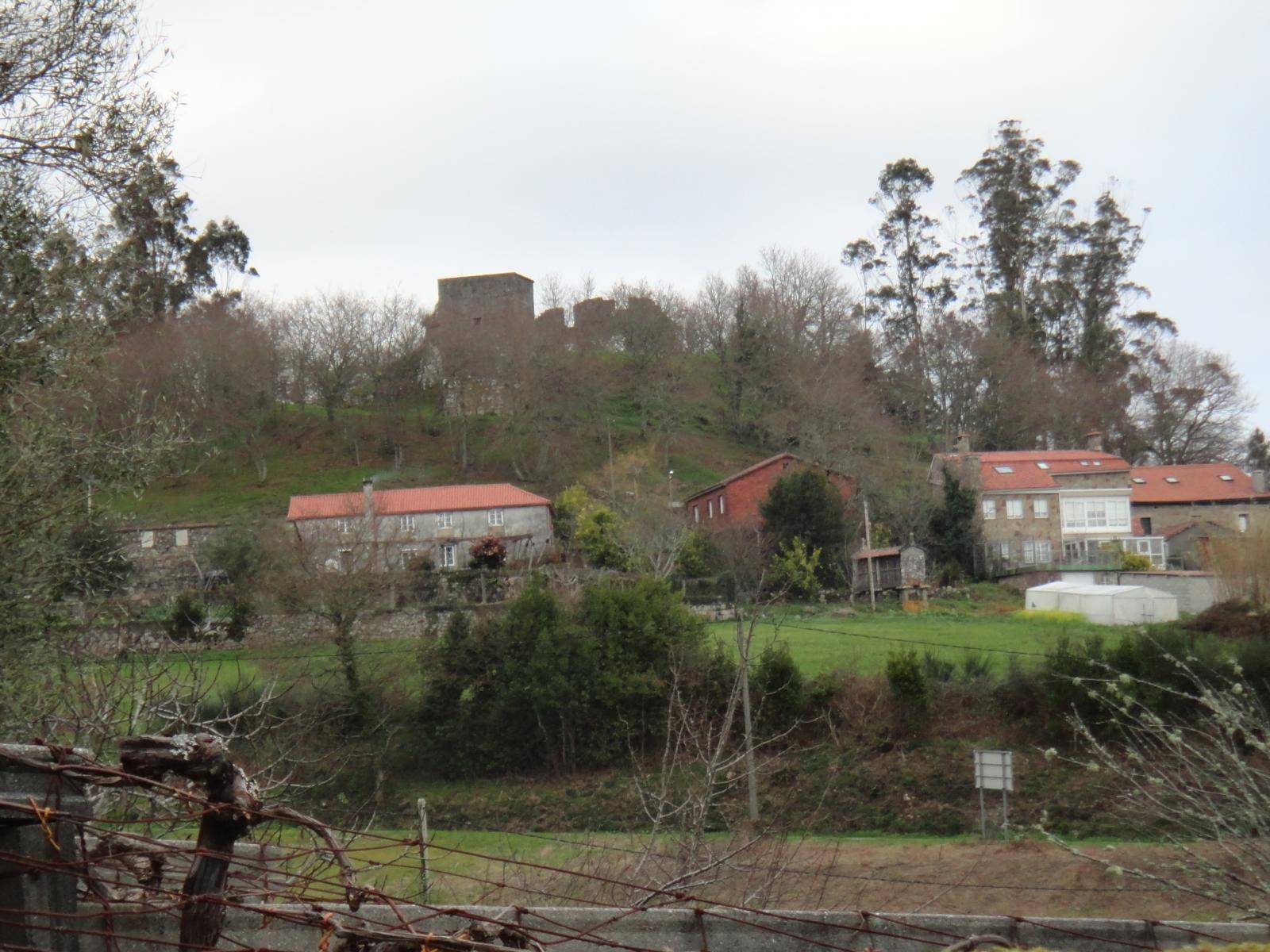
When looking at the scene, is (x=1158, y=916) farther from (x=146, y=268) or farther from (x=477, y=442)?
(x=477, y=442)

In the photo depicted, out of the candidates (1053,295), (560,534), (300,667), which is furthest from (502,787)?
(1053,295)

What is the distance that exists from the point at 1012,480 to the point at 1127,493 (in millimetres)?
4776

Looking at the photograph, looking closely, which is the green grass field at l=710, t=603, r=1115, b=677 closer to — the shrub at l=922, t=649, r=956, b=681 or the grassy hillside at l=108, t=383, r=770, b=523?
the shrub at l=922, t=649, r=956, b=681

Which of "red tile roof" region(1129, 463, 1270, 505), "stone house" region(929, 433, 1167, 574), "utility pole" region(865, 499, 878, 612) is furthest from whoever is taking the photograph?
"red tile roof" region(1129, 463, 1270, 505)

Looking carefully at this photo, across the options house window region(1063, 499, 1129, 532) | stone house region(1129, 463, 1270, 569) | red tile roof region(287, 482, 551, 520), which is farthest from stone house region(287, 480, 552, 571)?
stone house region(1129, 463, 1270, 569)

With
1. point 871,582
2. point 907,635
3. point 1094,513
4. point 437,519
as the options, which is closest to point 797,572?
point 871,582

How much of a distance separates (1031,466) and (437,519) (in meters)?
23.9

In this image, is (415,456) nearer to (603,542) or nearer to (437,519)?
(437,519)

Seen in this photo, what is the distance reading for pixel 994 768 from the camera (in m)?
19.8

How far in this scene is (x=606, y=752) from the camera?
84.5 ft

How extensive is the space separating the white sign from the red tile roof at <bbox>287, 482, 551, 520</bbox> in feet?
85.7

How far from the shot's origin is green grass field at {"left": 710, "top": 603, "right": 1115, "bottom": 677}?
27266 millimetres

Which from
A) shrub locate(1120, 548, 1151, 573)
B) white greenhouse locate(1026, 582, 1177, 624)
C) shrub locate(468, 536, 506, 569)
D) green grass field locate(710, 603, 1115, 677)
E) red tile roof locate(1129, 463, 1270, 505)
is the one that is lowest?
green grass field locate(710, 603, 1115, 677)

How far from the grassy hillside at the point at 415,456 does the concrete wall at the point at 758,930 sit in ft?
142
